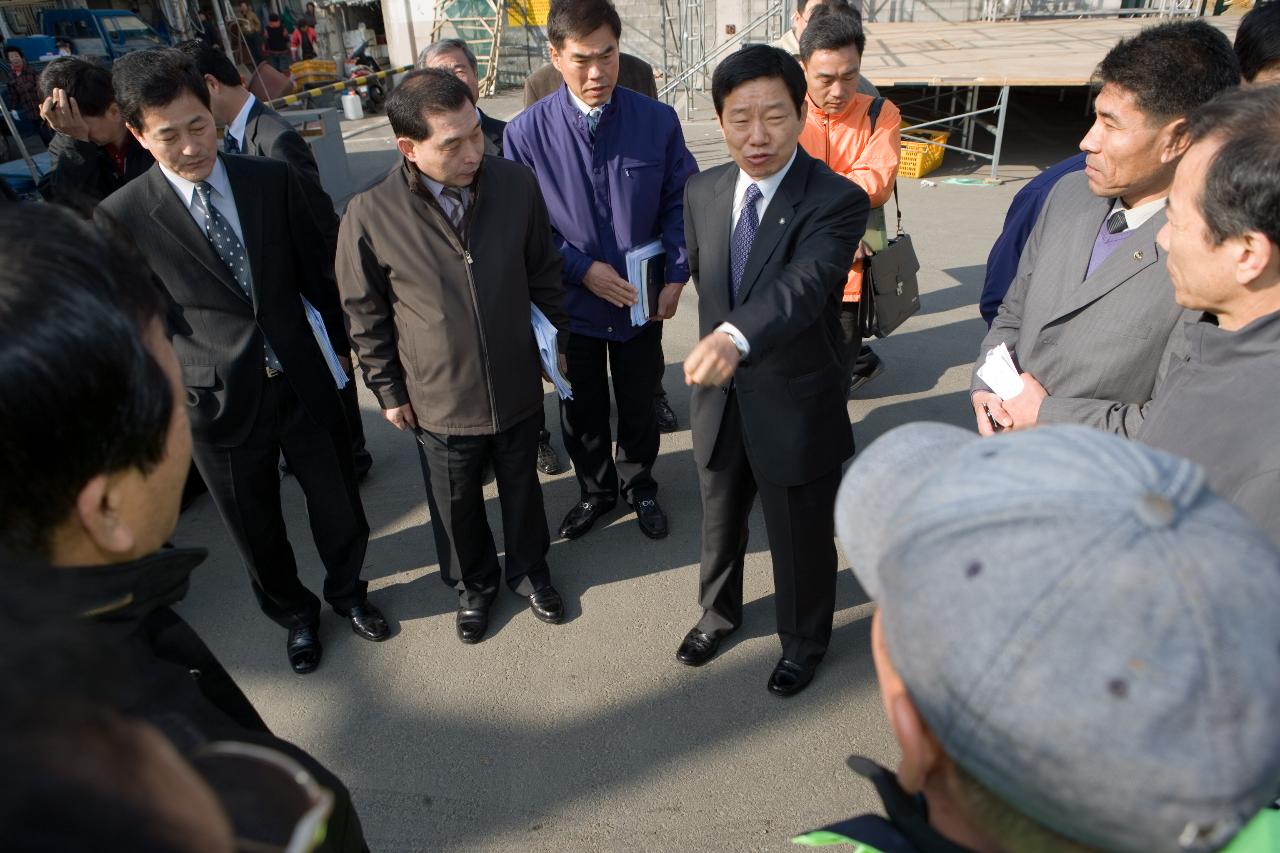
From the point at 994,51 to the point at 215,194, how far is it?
1064 centimetres

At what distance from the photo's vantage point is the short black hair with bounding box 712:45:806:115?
2.24m

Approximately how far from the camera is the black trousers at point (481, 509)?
9.23 ft

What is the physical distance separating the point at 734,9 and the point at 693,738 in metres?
15.4

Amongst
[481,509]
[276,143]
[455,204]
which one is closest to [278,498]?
[481,509]

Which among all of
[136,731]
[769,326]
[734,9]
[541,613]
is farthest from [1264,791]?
[734,9]

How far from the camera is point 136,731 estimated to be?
49cm

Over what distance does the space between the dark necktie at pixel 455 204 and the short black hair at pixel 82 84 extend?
6.61 feet

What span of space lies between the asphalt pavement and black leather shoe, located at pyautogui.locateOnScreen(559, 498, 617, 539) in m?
0.08

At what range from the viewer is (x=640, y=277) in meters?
3.21

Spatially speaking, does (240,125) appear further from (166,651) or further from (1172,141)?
(1172,141)

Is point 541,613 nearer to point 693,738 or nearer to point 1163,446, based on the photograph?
point 693,738

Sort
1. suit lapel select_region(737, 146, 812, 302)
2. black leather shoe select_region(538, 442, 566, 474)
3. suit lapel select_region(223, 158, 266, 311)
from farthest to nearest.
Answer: black leather shoe select_region(538, 442, 566, 474) → suit lapel select_region(223, 158, 266, 311) → suit lapel select_region(737, 146, 812, 302)

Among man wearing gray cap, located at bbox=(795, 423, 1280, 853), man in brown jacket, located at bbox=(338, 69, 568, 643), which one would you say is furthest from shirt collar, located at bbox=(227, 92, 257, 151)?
man wearing gray cap, located at bbox=(795, 423, 1280, 853)

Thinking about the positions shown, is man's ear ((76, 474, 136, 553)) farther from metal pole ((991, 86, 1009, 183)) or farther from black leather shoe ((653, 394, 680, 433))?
metal pole ((991, 86, 1009, 183))
